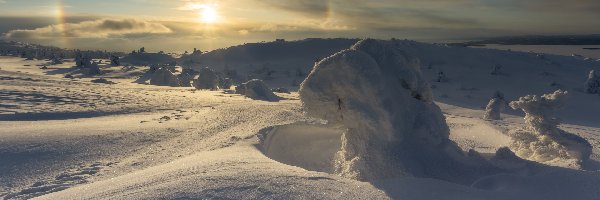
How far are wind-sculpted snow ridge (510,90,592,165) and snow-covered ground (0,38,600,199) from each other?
0.86 feet

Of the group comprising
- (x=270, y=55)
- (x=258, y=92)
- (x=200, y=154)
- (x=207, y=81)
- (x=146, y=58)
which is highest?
(x=270, y=55)

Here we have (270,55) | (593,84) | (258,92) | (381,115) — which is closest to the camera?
(381,115)

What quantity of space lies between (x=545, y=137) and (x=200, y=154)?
153 inches

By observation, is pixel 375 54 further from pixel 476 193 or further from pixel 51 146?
pixel 51 146

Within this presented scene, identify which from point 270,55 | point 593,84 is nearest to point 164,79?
point 270,55

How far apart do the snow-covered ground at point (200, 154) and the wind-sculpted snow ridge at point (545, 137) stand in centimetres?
26

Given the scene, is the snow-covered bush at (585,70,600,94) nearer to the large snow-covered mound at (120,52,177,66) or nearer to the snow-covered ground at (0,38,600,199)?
the snow-covered ground at (0,38,600,199)

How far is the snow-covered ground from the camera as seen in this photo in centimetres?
325

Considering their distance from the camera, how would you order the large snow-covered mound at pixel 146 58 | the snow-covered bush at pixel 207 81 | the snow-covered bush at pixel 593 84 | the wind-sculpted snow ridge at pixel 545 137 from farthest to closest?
the large snow-covered mound at pixel 146 58
the snow-covered bush at pixel 593 84
the snow-covered bush at pixel 207 81
the wind-sculpted snow ridge at pixel 545 137

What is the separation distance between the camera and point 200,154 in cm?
496

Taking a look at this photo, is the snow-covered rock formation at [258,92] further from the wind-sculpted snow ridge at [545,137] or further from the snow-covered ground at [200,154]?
the wind-sculpted snow ridge at [545,137]

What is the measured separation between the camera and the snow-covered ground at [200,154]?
10.7 ft

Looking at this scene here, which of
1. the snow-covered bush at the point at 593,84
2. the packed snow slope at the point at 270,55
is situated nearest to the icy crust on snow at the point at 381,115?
the snow-covered bush at the point at 593,84

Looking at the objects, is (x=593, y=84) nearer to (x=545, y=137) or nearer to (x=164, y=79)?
(x=545, y=137)
